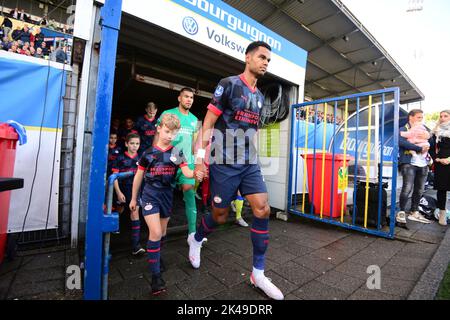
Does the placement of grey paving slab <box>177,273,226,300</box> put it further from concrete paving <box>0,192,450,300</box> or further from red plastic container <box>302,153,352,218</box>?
red plastic container <box>302,153,352,218</box>

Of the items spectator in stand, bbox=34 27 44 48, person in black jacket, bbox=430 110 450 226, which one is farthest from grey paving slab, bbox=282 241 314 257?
spectator in stand, bbox=34 27 44 48

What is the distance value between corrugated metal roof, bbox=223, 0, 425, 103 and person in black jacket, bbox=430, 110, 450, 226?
428 cm

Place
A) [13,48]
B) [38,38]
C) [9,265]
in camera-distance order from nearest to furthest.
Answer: [9,265]
[13,48]
[38,38]

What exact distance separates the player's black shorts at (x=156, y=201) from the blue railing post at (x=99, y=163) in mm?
571

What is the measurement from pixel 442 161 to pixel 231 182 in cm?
394

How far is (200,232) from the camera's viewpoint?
2227 millimetres

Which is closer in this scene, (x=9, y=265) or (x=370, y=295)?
(x=370, y=295)

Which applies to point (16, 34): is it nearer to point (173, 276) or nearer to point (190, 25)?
point (190, 25)

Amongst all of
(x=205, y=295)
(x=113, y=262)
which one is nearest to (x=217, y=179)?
(x=205, y=295)

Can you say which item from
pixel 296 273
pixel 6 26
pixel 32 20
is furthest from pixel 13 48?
pixel 296 273

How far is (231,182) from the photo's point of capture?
1882 mm

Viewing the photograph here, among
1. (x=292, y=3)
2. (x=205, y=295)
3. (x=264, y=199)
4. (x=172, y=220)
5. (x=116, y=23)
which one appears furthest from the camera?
(x=292, y=3)
